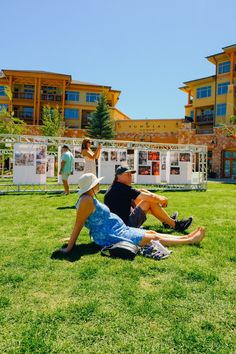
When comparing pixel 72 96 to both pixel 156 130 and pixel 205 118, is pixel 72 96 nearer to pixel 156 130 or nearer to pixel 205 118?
pixel 156 130

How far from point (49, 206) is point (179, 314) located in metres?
6.34

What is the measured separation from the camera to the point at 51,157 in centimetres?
2183

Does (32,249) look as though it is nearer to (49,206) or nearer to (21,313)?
(21,313)

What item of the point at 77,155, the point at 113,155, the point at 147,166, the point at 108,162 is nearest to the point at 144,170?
the point at 147,166

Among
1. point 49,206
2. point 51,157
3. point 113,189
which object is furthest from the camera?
point 51,157

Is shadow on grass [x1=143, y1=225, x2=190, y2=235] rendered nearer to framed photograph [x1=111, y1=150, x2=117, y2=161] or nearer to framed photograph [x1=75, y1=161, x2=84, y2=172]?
framed photograph [x1=75, y1=161, x2=84, y2=172]

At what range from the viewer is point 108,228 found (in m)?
4.04

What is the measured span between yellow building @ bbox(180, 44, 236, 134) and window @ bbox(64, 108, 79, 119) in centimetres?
1523

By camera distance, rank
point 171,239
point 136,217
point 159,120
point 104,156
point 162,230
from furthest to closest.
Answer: point 159,120, point 104,156, point 162,230, point 136,217, point 171,239

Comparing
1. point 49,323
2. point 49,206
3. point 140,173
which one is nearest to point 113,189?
point 49,323

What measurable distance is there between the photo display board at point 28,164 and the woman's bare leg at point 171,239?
788cm

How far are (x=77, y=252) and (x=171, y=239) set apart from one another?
52.3 inches

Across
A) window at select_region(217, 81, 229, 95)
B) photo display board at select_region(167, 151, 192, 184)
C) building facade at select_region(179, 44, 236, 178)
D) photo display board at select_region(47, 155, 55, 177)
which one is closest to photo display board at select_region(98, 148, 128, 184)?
photo display board at select_region(167, 151, 192, 184)

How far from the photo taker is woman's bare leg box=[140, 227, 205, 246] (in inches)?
161
